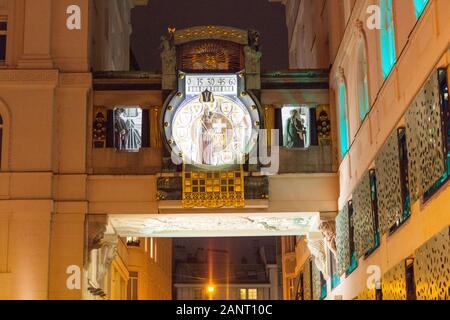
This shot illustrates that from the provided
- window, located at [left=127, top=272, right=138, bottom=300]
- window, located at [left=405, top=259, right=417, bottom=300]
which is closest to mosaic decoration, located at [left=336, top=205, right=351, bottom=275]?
window, located at [left=405, top=259, right=417, bottom=300]

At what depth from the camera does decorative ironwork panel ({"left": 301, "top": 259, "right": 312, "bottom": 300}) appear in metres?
37.2

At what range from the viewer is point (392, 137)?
70.0 ft

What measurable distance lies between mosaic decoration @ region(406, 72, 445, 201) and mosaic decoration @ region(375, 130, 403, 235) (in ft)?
4.35

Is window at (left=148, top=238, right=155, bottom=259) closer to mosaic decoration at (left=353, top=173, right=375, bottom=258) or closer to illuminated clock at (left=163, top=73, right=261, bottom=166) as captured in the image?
illuminated clock at (left=163, top=73, right=261, bottom=166)

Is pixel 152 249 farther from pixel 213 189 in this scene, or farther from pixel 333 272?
pixel 213 189

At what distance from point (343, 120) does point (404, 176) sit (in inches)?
Result: 363

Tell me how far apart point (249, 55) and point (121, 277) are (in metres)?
17.1

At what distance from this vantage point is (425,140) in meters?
18.0

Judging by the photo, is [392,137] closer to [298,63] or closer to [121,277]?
[298,63]

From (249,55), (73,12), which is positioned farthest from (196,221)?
(73,12)

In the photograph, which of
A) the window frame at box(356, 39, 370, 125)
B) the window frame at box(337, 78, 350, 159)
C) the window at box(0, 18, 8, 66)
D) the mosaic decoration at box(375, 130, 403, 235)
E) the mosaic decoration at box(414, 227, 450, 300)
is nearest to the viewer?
the mosaic decoration at box(414, 227, 450, 300)

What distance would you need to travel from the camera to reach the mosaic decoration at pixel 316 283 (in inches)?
1362

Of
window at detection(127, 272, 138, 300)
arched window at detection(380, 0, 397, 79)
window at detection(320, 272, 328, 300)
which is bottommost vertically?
window at detection(320, 272, 328, 300)

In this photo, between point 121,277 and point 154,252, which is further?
point 154,252
